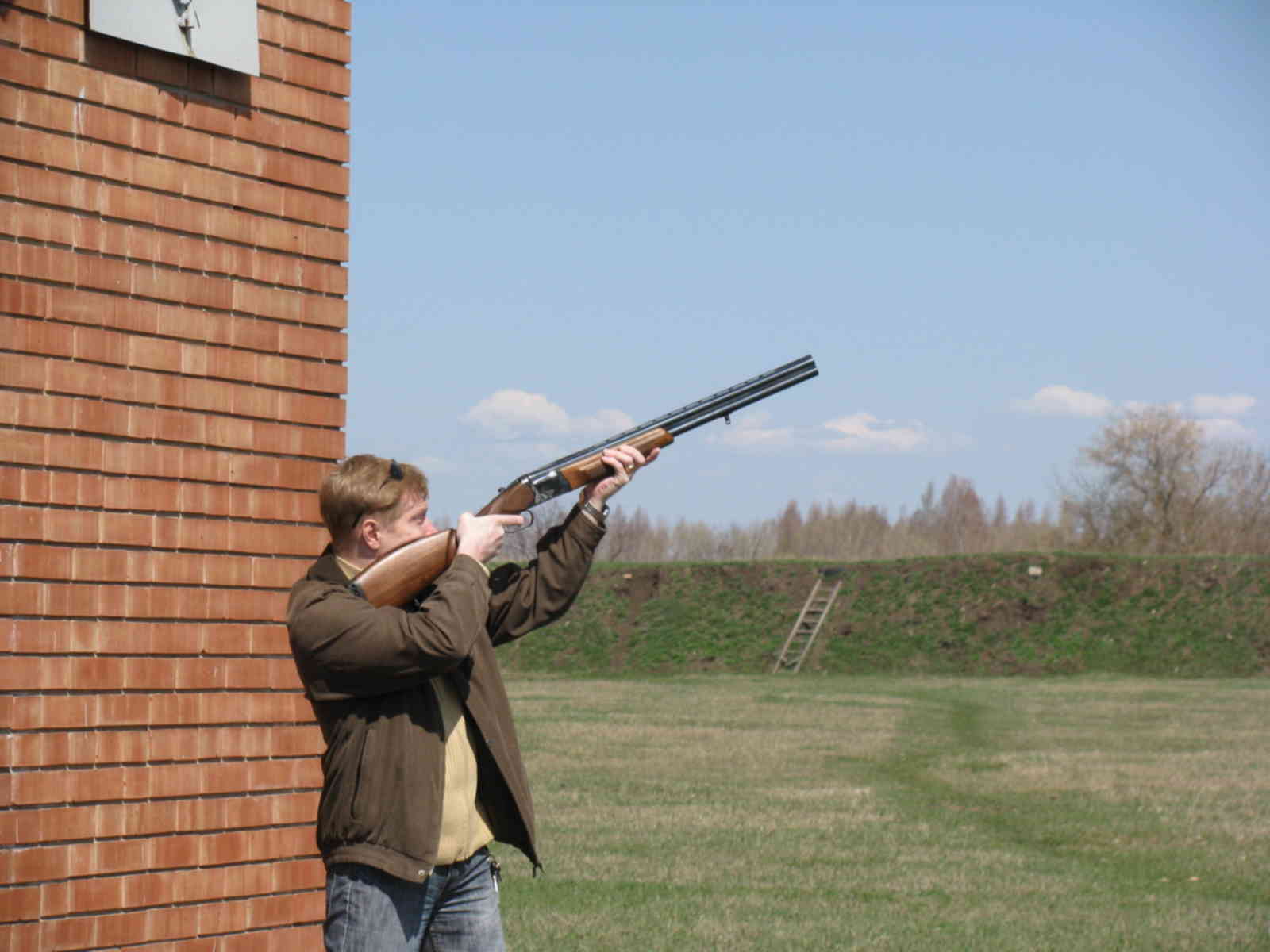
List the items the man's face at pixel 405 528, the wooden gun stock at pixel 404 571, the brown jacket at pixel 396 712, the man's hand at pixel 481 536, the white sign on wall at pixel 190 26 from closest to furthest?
the brown jacket at pixel 396 712 → the wooden gun stock at pixel 404 571 → the man's face at pixel 405 528 → the man's hand at pixel 481 536 → the white sign on wall at pixel 190 26

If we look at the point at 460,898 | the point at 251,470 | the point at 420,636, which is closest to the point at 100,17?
the point at 251,470

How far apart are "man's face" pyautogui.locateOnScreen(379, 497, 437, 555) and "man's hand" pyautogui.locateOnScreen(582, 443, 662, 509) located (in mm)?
845

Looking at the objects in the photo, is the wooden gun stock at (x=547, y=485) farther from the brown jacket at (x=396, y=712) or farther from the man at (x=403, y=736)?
the brown jacket at (x=396, y=712)

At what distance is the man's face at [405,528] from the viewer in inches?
172

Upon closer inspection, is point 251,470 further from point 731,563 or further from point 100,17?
point 731,563

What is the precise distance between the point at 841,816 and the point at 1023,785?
3.33 metres

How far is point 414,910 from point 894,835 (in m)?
9.63

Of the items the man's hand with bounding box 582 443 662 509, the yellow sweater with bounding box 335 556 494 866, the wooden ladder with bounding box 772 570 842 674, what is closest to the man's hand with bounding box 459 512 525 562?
the yellow sweater with bounding box 335 556 494 866

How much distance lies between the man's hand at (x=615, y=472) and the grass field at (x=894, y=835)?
428 centimetres

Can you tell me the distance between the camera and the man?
4.02 meters

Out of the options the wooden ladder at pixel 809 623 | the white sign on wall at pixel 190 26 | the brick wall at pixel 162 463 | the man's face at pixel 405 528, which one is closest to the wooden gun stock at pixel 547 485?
the man's face at pixel 405 528

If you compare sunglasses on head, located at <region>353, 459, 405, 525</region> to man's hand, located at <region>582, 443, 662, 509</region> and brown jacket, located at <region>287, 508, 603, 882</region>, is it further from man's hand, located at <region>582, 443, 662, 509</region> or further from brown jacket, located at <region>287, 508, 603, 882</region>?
man's hand, located at <region>582, 443, 662, 509</region>

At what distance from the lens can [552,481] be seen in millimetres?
5379

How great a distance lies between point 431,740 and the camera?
4117 millimetres
